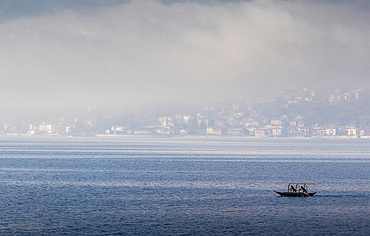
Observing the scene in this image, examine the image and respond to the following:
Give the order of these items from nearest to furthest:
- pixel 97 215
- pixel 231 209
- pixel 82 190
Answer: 1. pixel 97 215
2. pixel 231 209
3. pixel 82 190

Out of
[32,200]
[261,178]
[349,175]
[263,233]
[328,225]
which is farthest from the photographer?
[349,175]

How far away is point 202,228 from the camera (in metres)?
64.6

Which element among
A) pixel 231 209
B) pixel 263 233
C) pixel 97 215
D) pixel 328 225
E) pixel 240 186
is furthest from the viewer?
pixel 240 186

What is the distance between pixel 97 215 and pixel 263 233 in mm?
23759

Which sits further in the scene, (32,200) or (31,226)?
(32,200)

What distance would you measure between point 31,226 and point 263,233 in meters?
28.2

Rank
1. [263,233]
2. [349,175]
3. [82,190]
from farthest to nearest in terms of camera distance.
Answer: [349,175], [82,190], [263,233]

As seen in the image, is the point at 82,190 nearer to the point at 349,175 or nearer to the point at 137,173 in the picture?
the point at 137,173

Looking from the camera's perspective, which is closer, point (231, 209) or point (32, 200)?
point (231, 209)

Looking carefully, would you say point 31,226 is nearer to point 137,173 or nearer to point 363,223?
point 363,223

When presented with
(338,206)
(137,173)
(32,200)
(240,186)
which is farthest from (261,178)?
(32,200)

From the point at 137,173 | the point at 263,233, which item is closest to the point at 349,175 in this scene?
the point at 137,173

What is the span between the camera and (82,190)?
102m

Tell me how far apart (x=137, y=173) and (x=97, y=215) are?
6946 cm
